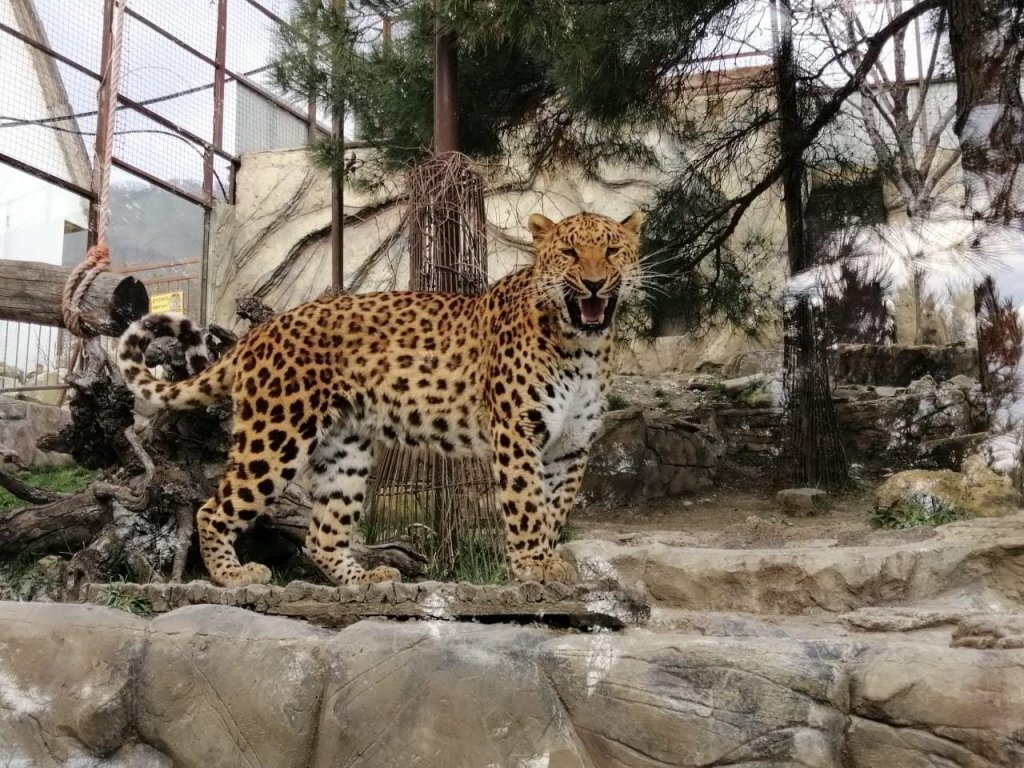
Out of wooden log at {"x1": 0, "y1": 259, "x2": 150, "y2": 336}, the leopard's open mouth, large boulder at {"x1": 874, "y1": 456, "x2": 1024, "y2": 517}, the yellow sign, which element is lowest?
large boulder at {"x1": 874, "y1": 456, "x2": 1024, "y2": 517}

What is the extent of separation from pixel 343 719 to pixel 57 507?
Answer: 2.90 meters

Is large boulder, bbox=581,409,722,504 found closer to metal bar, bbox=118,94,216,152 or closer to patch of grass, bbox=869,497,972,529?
patch of grass, bbox=869,497,972,529

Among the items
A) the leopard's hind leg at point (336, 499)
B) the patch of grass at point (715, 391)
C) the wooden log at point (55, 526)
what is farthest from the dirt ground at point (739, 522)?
the wooden log at point (55, 526)

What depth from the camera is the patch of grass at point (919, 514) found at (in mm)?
6645

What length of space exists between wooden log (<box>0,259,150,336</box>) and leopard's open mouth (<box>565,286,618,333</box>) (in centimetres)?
213

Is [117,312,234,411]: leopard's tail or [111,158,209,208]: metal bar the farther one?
[111,158,209,208]: metal bar

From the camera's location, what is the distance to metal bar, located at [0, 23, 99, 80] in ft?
30.6

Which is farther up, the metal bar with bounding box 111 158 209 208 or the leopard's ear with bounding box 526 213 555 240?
the metal bar with bounding box 111 158 209 208

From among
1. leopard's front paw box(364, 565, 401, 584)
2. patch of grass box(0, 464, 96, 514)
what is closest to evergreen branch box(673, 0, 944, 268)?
leopard's front paw box(364, 565, 401, 584)

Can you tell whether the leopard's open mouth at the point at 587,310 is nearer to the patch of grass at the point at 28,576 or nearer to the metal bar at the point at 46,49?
the patch of grass at the point at 28,576

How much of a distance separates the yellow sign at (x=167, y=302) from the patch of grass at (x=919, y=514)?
659cm

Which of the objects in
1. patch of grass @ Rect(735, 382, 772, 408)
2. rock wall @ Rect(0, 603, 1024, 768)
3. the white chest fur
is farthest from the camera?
patch of grass @ Rect(735, 382, 772, 408)

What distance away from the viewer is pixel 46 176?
31.0 feet

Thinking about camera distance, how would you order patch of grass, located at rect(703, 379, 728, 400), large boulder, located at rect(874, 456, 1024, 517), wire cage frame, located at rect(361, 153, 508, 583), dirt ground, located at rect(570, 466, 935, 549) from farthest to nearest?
patch of grass, located at rect(703, 379, 728, 400) < dirt ground, located at rect(570, 466, 935, 549) < large boulder, located at rect(874, 456, 1024, 517) < wire cage frame, located at rect(361, 153, 508, 583)
